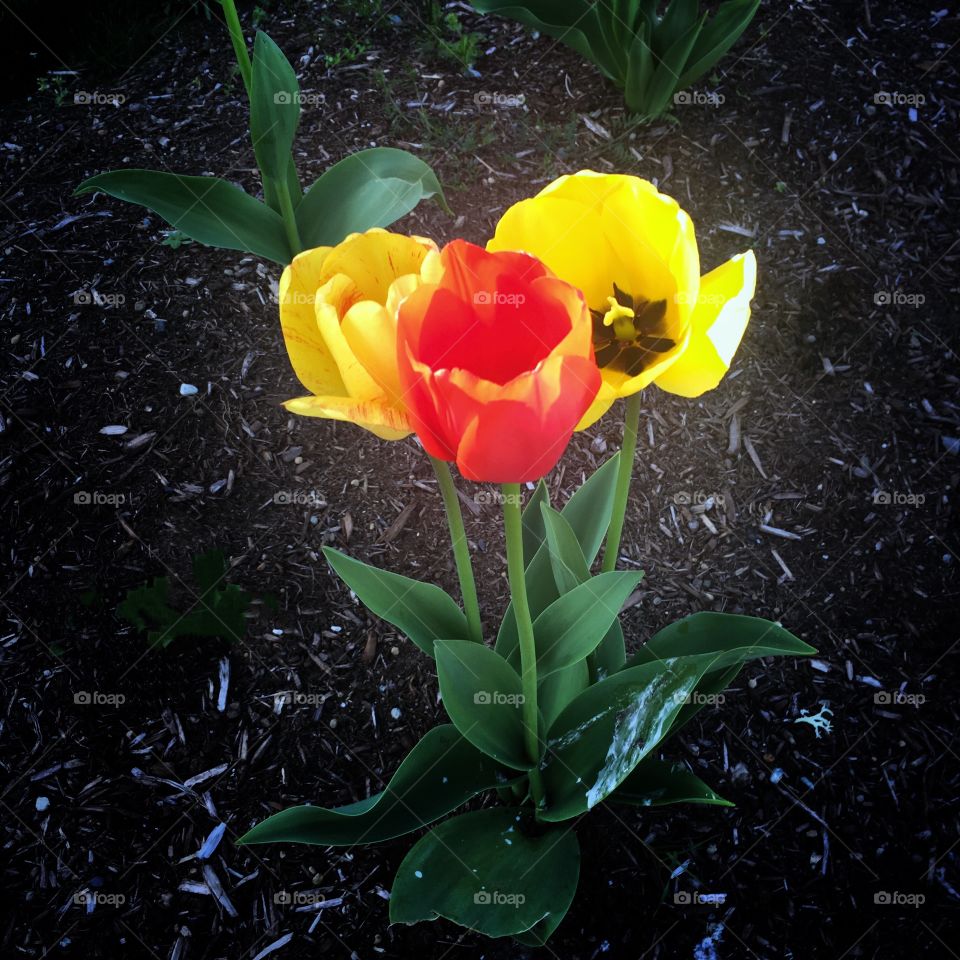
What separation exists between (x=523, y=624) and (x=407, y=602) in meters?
0.34

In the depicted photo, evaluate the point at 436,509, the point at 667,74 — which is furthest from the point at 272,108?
the point at 667,74

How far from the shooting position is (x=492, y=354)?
34.9 inches

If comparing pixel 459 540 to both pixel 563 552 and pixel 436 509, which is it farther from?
pixel 436 509

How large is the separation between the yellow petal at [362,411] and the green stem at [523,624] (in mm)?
174

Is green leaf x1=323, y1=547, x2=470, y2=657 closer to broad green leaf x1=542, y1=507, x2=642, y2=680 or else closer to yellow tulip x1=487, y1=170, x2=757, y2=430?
broad green leaf x1=542, y1=507, x2=642, y2=680

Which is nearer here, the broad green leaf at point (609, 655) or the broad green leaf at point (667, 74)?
the broad green leaf at point (609, 655)

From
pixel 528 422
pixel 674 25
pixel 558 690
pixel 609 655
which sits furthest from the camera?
pixel 674 25

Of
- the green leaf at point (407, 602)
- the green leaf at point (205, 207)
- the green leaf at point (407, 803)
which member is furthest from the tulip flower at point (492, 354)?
the green leaf at point (205, 207)

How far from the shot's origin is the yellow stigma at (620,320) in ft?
3.71

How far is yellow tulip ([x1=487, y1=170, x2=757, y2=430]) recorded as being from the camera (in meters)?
1.00

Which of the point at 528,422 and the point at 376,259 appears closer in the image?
the point at 528,422

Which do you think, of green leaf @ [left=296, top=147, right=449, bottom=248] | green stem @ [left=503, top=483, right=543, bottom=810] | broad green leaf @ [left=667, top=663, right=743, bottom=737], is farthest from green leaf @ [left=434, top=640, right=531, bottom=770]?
green leaf @ [left=296, top=147, right=449, bottom=248]

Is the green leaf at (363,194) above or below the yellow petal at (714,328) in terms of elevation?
below

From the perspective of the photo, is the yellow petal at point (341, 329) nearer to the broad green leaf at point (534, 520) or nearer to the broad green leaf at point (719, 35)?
the broad green leaf at point (534, 520)
